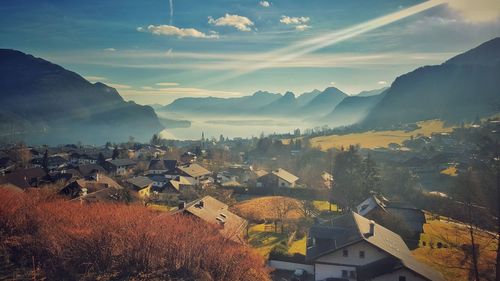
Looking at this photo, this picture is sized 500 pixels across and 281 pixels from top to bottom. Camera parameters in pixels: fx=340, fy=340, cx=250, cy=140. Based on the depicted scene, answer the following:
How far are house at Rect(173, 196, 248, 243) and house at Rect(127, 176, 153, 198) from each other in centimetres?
1563

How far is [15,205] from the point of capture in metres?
17.9

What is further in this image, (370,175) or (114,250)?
(370,175)

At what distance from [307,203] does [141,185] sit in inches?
776

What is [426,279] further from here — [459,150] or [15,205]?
[459,150]

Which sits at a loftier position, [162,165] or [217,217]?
[217,217]

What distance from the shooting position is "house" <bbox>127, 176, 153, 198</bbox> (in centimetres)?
3950

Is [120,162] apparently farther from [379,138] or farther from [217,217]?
[379,138]

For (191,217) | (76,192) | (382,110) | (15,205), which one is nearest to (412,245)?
(191,217)

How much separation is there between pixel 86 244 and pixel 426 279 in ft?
51.4

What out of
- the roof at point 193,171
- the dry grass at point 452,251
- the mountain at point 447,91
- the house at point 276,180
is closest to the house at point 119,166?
the roof at point 193,171

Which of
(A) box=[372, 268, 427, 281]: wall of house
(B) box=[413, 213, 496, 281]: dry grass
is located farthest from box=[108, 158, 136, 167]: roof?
A: (A) box=[372, 268, 427, 281]: wall of house

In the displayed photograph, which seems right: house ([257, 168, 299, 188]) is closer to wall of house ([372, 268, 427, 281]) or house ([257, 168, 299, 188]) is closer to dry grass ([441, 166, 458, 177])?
dry grass ([441, 166, 458, 177])

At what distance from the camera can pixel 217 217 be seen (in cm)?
2333

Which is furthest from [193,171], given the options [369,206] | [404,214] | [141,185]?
[404,214]
